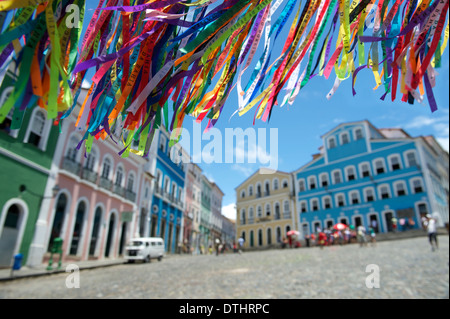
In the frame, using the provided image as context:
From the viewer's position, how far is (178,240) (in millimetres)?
29484

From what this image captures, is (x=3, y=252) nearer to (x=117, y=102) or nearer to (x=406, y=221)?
(x=117, y=102)

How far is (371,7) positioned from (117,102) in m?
1.40

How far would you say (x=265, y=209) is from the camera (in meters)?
38.3

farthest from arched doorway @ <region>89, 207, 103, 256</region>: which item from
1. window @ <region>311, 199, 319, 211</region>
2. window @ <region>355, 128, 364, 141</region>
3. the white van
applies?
window @ <region>355, 128, 364, 141</region>

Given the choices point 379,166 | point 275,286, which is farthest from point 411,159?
point 275,286

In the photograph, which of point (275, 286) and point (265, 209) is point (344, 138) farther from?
point (275, 286)

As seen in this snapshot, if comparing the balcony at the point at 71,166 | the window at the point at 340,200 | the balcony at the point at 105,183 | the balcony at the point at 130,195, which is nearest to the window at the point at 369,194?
the window at the point at 340,200

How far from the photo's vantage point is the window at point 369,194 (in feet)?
95.1

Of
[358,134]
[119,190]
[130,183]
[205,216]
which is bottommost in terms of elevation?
[119,190]

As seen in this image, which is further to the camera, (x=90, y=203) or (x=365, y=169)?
(x=365, y=169)

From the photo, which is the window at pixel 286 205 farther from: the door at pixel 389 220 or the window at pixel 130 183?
the window at pixel 130 183

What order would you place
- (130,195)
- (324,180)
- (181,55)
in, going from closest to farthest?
(181,55)
(130,195)
(324,180)

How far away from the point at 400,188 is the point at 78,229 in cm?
2793
